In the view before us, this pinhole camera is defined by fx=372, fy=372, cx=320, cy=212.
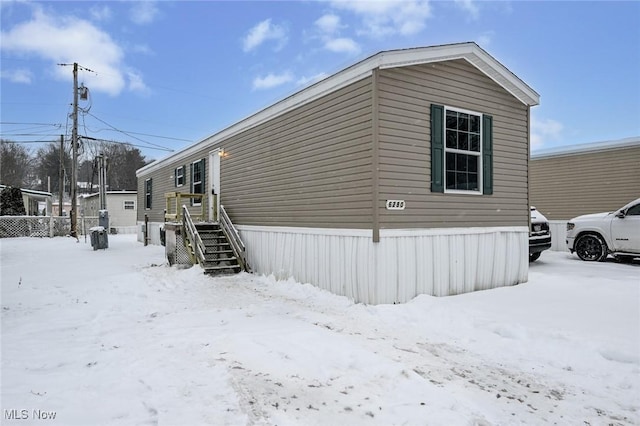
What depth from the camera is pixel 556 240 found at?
41.8 ft

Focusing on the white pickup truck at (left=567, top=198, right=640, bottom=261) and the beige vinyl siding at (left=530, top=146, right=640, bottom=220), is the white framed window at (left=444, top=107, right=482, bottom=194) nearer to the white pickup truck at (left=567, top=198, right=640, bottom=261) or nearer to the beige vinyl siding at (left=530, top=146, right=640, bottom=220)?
the white pickup truck at (left=567, top=198, right=640, bottom=261)

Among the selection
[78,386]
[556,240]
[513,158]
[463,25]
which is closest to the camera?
[78,386]

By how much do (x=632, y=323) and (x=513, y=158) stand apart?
3.79 metres

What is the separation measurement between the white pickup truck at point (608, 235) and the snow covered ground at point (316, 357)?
3.37 m

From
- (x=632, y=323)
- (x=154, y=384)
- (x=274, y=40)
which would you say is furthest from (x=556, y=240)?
(x=274, y=40)

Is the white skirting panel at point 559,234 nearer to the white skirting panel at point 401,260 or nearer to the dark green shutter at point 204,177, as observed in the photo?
the white skirting panel at point 401,260

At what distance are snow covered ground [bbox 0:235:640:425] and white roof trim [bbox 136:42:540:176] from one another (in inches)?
143

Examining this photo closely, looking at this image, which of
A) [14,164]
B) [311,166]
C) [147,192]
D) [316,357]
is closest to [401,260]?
[311,166]

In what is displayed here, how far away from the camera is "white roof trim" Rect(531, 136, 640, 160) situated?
11.2 metres

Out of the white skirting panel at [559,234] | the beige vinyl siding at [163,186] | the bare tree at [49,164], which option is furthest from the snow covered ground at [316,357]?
the bare tree at [49,164]

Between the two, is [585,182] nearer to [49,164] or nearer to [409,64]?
[409,64]

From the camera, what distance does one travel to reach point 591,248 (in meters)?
10.1

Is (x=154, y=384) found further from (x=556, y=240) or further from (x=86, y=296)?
(x=556, y=240)

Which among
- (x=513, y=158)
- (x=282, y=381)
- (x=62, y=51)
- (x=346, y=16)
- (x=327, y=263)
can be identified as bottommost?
(x=282, y=381)
